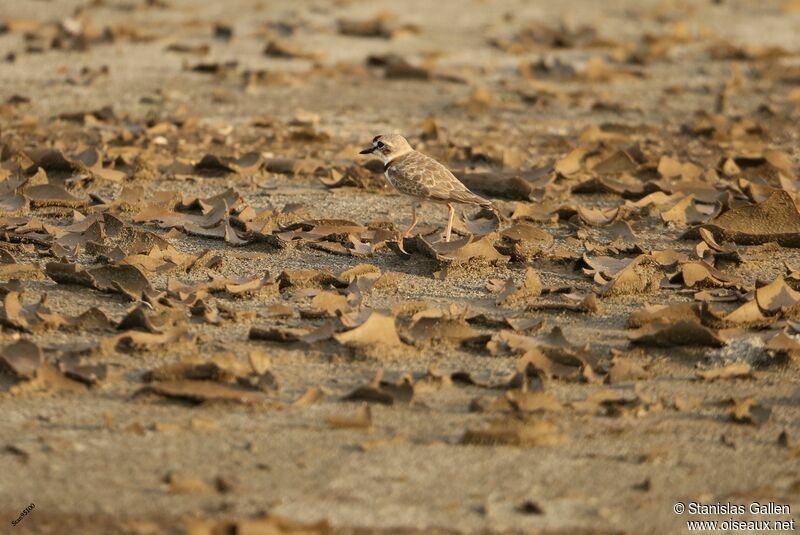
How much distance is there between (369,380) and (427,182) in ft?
7.40

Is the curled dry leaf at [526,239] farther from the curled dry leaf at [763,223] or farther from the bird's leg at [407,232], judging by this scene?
the curled dry leaf at [763,223]

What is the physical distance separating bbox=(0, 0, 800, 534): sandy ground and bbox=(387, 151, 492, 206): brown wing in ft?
1.25

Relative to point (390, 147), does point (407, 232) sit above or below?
below

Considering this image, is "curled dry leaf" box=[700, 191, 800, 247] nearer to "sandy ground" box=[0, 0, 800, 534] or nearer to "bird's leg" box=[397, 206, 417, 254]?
"sandy ground" box=[0, 0, 800, 534]

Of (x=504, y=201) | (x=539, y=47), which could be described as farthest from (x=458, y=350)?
(x=539, y=47)

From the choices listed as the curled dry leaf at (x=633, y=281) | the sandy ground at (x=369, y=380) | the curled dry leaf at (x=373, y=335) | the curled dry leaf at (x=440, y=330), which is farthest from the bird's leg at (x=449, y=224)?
the curled dry leaf at (x=373, y=335)

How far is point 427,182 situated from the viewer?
270 inches

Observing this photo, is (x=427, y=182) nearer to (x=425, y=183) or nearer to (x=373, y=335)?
(x=425, y=183)

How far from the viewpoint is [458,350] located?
5.12 m

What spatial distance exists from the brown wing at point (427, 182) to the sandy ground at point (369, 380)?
38 cm

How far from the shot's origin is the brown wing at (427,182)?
22.4 ft

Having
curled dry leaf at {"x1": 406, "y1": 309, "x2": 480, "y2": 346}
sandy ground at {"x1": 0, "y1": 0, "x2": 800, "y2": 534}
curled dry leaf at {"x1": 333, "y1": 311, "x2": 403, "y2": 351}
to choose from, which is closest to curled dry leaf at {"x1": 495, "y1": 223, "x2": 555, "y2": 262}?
sandy ground at {"x1": 0, "y1": 0, "x2": 800, "y2": 534}

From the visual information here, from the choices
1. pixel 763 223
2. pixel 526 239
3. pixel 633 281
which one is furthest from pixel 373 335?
pixel 763 223

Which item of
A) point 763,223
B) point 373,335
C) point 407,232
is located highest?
point 373,335
